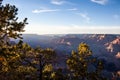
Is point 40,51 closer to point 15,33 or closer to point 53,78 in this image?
point 53,78

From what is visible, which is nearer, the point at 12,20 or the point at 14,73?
the point at 12,20

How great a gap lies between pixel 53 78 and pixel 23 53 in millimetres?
6613

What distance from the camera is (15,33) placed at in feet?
98.4

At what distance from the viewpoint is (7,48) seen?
2966 cm

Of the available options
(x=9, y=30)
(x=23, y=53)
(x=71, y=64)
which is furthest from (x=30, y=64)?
(x=9, y=30)

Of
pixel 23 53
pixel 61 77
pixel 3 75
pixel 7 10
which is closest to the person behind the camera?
pixel 7 10

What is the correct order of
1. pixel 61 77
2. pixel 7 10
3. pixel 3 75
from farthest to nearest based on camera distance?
pixel 61 77, pixel 3 75, pixel 7 10

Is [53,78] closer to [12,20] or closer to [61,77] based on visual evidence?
[61,77]

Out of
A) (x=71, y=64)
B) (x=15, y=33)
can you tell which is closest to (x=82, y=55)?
(x=71, y=64)

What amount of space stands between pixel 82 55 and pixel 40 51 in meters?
8.59

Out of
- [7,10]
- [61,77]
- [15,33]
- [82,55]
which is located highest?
[7,10]

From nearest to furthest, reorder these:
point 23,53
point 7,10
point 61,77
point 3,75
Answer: point 7,10 < point 3,75 < point 23,53 < point 61,77

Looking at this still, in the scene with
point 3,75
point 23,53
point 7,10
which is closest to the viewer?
point 7,10

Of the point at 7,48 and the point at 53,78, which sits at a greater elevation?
the point at 7,48
